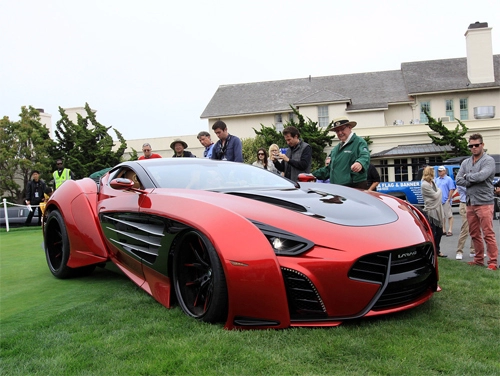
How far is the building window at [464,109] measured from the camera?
37.8 m

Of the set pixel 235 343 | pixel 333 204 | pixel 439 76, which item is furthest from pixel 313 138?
pixel 235 343

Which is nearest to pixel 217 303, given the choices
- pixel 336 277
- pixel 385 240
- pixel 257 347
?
pixel 257 347

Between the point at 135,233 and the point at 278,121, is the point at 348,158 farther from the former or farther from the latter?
the point at 278,121

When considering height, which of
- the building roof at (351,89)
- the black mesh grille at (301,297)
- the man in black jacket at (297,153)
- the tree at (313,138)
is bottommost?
the black mesh grille at (301,297)

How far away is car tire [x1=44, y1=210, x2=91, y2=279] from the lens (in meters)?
4.66

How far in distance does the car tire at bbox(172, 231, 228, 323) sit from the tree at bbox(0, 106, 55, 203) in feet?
102

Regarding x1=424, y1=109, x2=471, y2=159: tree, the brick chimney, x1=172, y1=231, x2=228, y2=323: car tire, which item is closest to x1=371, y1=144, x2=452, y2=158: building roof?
x1=424, y1=109, x2=471, y2=159: tree

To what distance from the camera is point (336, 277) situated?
2.69 metres

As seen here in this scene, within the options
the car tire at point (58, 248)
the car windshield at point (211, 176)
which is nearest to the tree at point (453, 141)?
the car windshield at point (211, 176)

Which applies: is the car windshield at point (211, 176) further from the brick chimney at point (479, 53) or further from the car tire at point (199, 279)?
the brick chimney at point (479, 53)

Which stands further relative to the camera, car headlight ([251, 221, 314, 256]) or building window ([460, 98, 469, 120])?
building window ([460, 98, 469, 120])

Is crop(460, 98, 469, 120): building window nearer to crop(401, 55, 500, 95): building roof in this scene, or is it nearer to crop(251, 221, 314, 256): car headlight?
crop(401, 55, 500, 95): building roof

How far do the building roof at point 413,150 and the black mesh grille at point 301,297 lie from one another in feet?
98.6

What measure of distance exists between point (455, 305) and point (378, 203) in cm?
94
